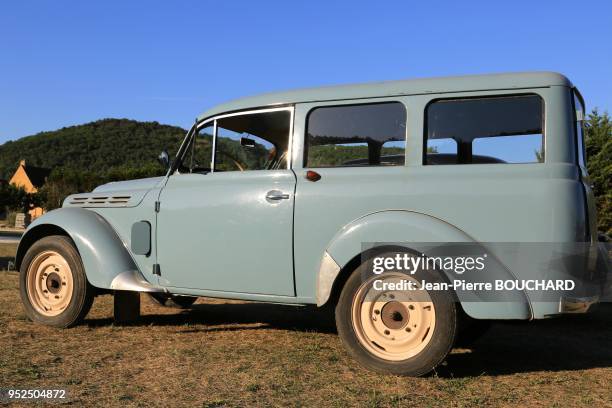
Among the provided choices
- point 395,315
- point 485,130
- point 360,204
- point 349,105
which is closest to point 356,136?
point 349,105

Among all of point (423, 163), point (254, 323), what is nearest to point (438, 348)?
point (423, 163)

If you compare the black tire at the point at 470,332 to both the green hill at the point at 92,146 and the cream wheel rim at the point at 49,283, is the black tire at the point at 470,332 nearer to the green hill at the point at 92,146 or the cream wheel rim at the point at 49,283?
the cream wheel rim at the point at 49,283

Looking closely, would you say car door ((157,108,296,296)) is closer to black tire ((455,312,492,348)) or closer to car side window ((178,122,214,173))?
car side window ((178,122,214,173))

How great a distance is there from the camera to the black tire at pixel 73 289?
5121mm

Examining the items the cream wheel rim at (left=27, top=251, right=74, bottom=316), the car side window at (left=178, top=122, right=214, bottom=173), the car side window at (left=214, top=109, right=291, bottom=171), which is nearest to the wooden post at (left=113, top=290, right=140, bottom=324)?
the cream wheel rim at (left=27, top=251, right=74, bottom=316)

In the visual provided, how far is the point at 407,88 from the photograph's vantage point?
4086mm

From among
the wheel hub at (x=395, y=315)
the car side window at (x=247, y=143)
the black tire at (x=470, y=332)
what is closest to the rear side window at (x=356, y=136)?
the car side window at (x=247, y=143)

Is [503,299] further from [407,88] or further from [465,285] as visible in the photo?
[407,88]

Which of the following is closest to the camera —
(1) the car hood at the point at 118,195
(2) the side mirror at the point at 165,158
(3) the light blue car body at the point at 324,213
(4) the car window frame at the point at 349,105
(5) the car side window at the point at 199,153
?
(3) the light blue car body at the point at 324,213

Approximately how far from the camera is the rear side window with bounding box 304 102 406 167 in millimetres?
4117

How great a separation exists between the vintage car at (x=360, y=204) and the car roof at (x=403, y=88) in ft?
0.03

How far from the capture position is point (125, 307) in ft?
18.0

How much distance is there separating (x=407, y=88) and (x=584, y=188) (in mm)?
1395

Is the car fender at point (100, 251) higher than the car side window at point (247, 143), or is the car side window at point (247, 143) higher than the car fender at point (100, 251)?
the car side window at point (247, 143)
